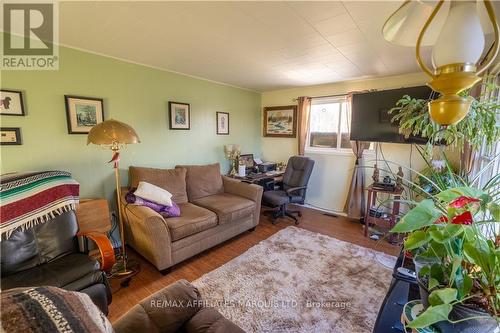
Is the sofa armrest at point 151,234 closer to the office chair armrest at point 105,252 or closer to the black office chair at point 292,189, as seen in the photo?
the office chair armrest at point 105,252

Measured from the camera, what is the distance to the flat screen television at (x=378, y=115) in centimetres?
269

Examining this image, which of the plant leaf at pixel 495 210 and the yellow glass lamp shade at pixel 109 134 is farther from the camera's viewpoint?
the yellow glass lamp shade at pixel 109 134

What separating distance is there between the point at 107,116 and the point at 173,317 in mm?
2432

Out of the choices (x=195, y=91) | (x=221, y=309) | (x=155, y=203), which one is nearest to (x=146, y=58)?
(x=195, y=91)

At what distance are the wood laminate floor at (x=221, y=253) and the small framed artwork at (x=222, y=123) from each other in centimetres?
169

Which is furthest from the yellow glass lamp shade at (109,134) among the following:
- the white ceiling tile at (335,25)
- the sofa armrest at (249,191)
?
the white ceiling tile at (335,25)

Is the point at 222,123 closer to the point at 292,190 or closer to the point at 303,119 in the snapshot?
the point at 303,119

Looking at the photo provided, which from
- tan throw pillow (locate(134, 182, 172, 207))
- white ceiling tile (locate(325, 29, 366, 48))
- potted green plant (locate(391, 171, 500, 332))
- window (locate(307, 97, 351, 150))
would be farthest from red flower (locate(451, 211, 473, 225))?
window (locate(307, 97, 351, 150))

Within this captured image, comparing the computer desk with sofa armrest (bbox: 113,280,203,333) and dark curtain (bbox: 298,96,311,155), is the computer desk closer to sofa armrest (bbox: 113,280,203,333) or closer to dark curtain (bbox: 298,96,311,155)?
dark curtain (bbox: 298,96,311,155)

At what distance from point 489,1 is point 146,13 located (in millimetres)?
1938

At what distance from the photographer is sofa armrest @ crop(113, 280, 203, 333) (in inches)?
37.3

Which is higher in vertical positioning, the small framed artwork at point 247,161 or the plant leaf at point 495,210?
the plant leaf at point 495,210

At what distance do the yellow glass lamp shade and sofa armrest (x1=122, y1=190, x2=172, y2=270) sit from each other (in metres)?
0.73

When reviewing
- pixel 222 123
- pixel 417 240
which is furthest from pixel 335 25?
pixel 222 123
